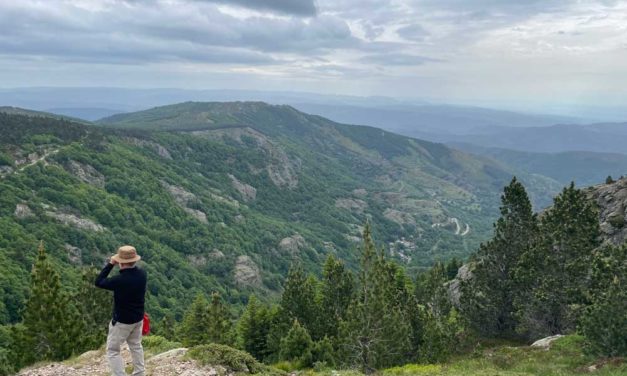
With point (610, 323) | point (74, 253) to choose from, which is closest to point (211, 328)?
point (610, 323)

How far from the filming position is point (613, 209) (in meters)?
49.8

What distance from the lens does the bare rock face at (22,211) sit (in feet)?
408

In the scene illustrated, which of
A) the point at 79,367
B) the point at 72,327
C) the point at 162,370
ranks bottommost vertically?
the point at 72,327

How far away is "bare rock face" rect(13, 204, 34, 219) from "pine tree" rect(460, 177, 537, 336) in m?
125

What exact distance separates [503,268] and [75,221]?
434ft

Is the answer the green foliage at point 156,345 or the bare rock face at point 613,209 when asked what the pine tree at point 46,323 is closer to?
the green foliage at point 156,345

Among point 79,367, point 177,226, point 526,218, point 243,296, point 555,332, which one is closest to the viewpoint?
point 79,367

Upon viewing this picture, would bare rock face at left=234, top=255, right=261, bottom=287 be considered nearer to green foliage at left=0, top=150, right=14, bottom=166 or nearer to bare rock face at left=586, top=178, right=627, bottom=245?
green foliage at left=0, top=150, right=14, bottom=166

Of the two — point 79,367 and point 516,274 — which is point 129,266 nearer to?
point 79,367

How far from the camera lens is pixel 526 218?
4131 cm

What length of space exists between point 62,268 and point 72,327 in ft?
287

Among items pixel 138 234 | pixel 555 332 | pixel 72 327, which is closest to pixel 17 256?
pixel 138 234

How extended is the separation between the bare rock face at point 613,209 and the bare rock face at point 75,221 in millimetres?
132475

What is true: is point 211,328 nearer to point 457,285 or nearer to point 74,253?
point 457,285
